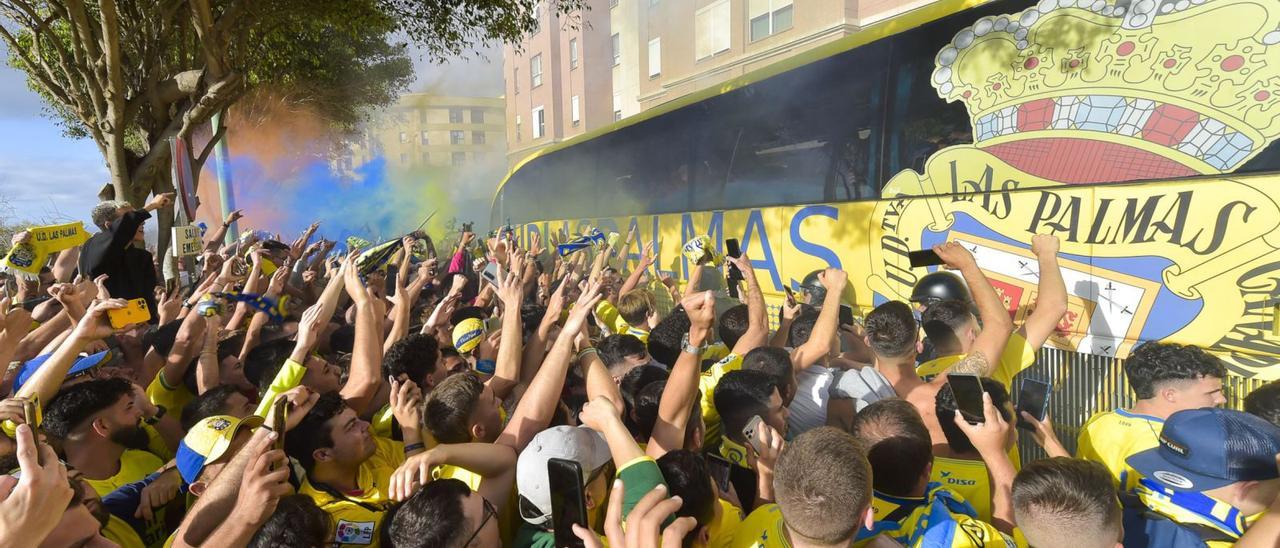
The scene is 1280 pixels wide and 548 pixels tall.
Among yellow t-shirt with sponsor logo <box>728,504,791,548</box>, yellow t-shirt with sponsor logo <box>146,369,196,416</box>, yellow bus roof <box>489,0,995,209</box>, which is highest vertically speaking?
yellow bus roof <box>489,0,995,209</box>

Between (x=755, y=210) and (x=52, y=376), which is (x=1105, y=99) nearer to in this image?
(x=755, y=210)

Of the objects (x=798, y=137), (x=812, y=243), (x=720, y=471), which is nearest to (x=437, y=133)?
(x=798, y=137)

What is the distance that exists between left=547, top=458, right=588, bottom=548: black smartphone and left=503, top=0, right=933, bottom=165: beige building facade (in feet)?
39.3

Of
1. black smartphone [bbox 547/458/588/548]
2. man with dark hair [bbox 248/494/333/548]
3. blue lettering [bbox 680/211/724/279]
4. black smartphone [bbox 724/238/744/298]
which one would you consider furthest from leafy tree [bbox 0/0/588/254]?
black smartphone [bbox 547/458/588/548]

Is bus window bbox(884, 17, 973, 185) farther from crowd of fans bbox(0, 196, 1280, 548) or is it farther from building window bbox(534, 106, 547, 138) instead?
building window bbox(534, 106, 547, 138)

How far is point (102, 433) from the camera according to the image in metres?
2.58

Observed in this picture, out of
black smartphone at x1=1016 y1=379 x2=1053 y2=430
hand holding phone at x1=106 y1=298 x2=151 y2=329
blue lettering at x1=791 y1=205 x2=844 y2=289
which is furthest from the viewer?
blue lettering at x1=791 y1=205 x2=844 y2=289

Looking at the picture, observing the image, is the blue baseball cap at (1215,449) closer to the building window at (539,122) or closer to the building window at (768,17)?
the building window at (768,17)

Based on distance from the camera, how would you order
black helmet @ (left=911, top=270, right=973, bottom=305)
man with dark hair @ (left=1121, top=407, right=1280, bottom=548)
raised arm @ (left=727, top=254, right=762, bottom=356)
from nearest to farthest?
man with dark hair @ (left=1121, top=407, right=1280, bottom=548) < raised arm @ (left=727, top=254, right=762, bottom=356) < black helmet @ (left=911, top=270, right=973, bottom=305)

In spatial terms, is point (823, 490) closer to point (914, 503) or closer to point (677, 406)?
point (914, 503)

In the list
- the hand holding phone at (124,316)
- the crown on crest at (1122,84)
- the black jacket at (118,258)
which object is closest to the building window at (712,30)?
the crown on crest at (1122,84)

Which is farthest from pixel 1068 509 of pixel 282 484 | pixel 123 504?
pixel 123 504

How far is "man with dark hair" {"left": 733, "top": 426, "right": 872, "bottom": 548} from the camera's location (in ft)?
5.17

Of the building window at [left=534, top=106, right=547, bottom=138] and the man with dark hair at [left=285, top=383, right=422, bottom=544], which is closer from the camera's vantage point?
the man with dark hair at [left=285, top=383, right=422, bottom=544]
